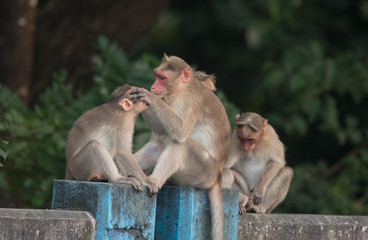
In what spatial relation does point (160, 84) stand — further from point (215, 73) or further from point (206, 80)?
point (215, 73)

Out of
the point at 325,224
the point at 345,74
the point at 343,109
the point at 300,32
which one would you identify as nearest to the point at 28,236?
the point at 325,224

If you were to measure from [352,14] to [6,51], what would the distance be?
18.2 ft

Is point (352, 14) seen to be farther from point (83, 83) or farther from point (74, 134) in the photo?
point (74, 134)

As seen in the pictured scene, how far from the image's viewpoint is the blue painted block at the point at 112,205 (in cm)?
382

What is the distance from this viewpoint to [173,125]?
470 centimetres

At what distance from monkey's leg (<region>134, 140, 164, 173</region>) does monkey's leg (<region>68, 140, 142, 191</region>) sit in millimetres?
407

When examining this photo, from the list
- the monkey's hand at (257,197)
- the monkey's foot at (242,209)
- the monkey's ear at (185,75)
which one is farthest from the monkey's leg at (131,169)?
the monkey's hand at (257,197)

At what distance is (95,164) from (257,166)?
1.76 m

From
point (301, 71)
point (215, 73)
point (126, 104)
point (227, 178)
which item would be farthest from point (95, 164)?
point (215, 73)

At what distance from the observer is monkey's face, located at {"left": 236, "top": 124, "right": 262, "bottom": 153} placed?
223 inches

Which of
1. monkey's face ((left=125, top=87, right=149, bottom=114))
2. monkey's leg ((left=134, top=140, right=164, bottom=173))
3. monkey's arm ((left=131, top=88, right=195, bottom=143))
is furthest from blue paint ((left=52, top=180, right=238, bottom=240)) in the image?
monkey's face ((left=125, top=87, right=149, bottom=114))

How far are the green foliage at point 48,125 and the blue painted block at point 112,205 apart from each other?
110 inches

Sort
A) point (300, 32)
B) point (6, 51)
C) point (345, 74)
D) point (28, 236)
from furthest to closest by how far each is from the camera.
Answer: point (300, 32)
point (345, 74)
point (6, 51)
point (28, 236)

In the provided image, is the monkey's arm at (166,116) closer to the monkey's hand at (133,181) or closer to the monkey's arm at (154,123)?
the monkey's arm at (154,123)
